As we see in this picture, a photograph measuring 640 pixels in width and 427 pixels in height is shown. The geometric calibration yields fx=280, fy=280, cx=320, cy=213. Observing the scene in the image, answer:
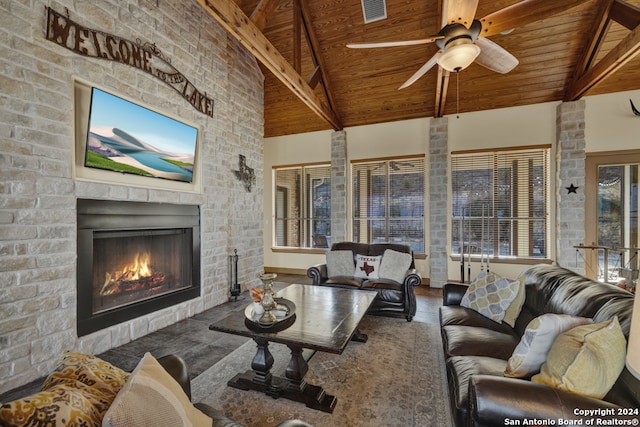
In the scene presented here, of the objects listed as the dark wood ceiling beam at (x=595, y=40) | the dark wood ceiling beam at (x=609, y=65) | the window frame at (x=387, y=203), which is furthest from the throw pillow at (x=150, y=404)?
the dark wood ceiling beam at (x=595, y=40)

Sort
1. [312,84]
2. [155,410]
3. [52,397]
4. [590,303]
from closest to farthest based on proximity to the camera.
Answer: [52,397] < [155,410] < [590,303] < [312,84]

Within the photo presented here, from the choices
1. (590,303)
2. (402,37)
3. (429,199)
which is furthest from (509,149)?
(590,303)

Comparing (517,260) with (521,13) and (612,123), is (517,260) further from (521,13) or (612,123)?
(521,13)

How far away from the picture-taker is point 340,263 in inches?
167

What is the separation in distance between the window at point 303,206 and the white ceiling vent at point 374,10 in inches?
117

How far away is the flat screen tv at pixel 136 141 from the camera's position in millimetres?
2639

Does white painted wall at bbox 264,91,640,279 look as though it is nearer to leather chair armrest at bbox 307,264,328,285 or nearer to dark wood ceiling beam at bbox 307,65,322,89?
dark wood ceiling beam at bbox 307,65,322,89

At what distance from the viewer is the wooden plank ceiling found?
3711 mm

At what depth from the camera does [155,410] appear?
2.73ft

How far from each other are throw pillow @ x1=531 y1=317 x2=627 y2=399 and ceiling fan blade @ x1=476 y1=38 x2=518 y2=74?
8.61 feet

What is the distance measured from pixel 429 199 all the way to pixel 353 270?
2418mm

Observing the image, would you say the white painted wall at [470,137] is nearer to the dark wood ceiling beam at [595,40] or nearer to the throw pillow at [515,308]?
the dark wood ceiling beam at [595,40]

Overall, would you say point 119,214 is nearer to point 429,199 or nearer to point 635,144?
point 429,199

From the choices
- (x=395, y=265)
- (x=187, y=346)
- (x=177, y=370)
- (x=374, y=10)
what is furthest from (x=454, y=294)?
(x=374, y=10)
